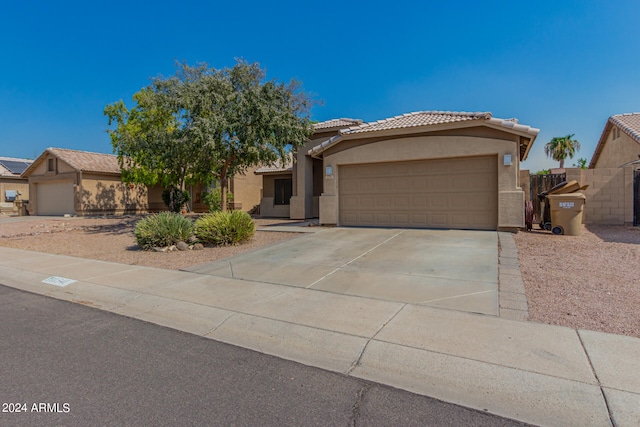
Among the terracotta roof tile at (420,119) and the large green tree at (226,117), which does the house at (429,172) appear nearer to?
the terracotta roof tile at (420,119)

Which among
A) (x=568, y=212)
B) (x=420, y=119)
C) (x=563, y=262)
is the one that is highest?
(x=420, y=119)

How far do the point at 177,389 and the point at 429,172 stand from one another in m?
11.3

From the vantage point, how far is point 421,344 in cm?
415

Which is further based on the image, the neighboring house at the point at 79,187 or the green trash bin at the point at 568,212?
the neighboring house at the point at 79,187

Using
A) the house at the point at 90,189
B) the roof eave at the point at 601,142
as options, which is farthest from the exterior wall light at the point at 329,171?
the roof eave at the point at 601,142

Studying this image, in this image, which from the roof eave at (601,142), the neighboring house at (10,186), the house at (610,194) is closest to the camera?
the house at (610,194)

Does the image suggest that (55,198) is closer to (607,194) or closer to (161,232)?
(161,232)

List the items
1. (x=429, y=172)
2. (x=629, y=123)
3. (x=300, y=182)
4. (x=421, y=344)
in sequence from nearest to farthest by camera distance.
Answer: (x=421, y=344), (x=429, y=172), (x=300, y=182), (x=629, y=123)

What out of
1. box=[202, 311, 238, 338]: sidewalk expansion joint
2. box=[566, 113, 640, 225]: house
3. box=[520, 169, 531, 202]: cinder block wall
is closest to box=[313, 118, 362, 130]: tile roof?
box=[520, 169, 531, 202]: cinder block wall

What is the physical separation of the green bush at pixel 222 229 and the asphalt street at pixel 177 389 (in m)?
6.37

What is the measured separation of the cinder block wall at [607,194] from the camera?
13.8 metres

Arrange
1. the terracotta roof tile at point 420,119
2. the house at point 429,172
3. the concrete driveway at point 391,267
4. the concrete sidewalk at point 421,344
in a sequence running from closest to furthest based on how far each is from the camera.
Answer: the concrete sidewalk at point 421,344 → the concrete driveway at point 391,267 → the house at point 429,172 → the terracotta roof tile at point 420,119

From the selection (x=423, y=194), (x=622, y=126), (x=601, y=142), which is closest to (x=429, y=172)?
(x=423, y=194)

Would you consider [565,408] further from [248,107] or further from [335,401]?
[248,107]
